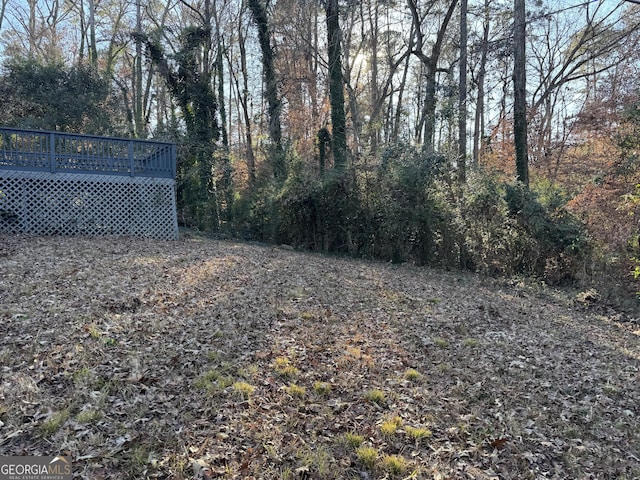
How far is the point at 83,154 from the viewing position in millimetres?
9484

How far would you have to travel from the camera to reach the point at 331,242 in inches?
466

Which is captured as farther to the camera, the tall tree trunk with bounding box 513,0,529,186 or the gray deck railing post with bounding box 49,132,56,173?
the tall tree trunk with bounding box 513,0,529,186

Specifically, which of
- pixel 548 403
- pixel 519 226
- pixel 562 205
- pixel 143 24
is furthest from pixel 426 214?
pixel 143 24

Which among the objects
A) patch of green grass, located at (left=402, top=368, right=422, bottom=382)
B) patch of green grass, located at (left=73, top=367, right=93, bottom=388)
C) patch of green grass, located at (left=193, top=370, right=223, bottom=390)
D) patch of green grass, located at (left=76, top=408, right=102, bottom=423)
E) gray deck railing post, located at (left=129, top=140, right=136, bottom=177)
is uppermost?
gray deck railing post, located at (left=129, top=140, right=136, bottom=177)

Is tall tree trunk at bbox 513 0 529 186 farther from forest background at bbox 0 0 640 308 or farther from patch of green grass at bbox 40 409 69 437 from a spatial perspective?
patch of green grass at bbox 40 409 69 437

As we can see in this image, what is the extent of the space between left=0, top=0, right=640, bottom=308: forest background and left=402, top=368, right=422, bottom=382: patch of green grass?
4.07 m

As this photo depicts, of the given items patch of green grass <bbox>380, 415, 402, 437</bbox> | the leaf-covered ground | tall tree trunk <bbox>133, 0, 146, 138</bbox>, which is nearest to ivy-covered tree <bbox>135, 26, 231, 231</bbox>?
tall tree trunk <bbox>133, 0, 146, 138</bbox>

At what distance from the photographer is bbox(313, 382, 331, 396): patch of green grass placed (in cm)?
317

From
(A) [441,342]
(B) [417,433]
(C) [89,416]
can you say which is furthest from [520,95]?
(C) [89,416]

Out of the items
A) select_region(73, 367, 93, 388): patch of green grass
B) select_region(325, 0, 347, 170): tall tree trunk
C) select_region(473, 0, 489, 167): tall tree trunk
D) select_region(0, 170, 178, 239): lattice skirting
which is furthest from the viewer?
select_region(473, 0, 489, 167): tall tree trunk

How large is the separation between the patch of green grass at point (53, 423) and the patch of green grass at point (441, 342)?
11.5ft

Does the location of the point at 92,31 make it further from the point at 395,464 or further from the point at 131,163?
the point at 395,464

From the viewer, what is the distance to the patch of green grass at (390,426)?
2.66 m

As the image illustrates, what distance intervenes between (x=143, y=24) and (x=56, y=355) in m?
23.3
